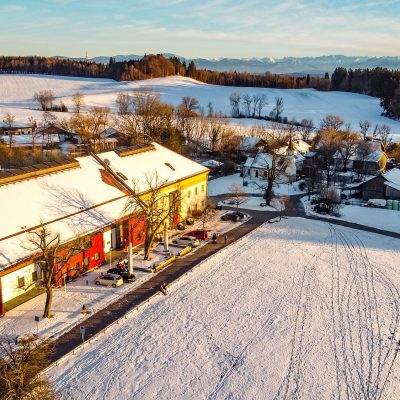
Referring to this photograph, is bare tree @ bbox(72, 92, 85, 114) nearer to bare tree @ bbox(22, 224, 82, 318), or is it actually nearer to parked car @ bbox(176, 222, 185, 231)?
parked car @ bbox(176, 222, 185, 231)

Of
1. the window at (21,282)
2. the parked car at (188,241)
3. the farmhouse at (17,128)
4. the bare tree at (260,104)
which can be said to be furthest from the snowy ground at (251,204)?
the bare tree at (260,104)

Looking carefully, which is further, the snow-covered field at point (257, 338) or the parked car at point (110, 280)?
the parked car at point (110, 280)

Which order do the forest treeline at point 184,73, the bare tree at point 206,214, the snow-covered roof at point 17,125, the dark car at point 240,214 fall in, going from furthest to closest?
the forest treeline at point 184,73 → the snow-covered roof at point 17,125 → the dark car at point 240,214 → the bare tree at point 206,214

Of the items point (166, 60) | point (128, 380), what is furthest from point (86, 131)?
point (166, 60)

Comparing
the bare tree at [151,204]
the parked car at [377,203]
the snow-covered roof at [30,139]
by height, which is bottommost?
the snow-covered roof at [30,139]

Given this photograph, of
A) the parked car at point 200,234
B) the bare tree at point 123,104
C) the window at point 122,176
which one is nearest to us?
the window at point 122,176

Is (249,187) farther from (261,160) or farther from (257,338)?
(257,338)

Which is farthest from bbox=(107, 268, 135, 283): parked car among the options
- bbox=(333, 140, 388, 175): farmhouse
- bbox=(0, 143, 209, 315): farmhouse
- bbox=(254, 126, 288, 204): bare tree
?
bbox=(333, 140, 388, 175): farmhouse

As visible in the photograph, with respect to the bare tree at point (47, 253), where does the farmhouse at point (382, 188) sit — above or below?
below

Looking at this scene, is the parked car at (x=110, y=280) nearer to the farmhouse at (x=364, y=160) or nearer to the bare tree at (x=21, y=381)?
the bare tree at (x=21, y=381)
